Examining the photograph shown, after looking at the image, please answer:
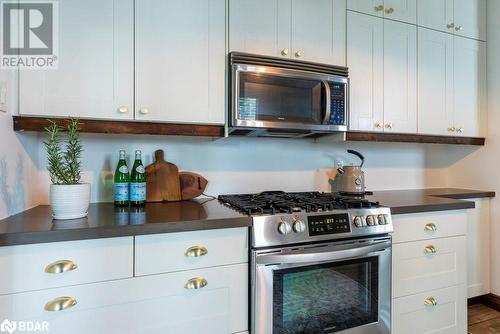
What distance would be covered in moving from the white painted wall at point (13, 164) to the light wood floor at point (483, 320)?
2.84 meters

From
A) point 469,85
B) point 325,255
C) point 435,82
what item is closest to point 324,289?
point 325,255

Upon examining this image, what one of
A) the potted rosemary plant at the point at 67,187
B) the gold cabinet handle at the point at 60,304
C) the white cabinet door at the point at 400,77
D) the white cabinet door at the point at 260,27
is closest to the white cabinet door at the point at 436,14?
the white cabinet door at the point at 400,77

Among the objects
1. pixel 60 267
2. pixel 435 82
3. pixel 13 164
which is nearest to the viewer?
pixel 60 267

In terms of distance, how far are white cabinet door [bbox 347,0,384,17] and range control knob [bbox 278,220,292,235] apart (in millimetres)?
1500

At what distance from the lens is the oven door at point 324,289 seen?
133 centimetres

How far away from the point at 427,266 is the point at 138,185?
172 centimetres

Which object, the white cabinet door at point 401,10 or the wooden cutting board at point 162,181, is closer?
the wooden cutting board at point 162,181

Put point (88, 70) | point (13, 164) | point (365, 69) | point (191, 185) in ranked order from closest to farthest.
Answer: point (13, 164), point (88, 70), point (191, 185), point (365, 69)

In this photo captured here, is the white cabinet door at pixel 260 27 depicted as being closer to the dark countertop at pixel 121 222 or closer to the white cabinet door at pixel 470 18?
the dark countertop at pixel 121 222

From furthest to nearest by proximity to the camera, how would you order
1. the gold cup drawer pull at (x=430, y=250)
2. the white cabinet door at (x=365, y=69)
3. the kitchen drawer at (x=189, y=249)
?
the white cabinet door at (x=365, y=69) < the gold cup drawer pull at (x=430, y=250) < the kitchen drawer at (x=189, y=249)

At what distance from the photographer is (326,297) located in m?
1.48

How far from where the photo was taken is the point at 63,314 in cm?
109

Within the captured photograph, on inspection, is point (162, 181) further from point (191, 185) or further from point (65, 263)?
point (65, 263)

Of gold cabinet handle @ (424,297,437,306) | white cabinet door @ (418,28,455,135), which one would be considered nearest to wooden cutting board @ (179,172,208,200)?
gold cabinet handle @ (424,297,437,306)
